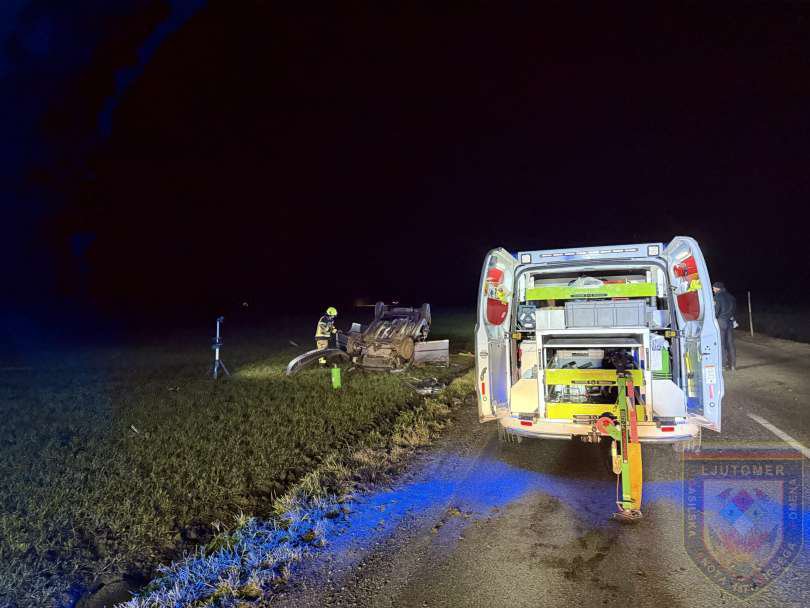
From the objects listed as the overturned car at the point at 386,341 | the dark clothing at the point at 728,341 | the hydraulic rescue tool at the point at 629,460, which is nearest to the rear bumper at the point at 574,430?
the hydraulic rescue tool at the point at 629,460

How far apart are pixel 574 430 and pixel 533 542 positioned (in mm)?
1634

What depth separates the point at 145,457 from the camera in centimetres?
652

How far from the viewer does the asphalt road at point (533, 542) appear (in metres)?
3.35

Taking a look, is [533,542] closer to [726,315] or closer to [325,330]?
[325,330]

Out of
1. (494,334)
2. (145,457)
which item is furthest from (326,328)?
(494,334)

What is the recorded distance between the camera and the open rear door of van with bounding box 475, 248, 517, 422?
5.99 metres

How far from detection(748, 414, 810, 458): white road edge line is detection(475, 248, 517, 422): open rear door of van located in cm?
320

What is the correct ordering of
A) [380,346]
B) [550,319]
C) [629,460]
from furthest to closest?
[380,346]
[550,319]
[629,460]

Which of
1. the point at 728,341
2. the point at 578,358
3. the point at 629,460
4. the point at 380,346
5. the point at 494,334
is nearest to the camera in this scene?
the point at 629,460

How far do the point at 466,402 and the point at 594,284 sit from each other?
369 centimetres

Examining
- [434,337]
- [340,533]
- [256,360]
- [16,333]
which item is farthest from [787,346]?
[16,333]

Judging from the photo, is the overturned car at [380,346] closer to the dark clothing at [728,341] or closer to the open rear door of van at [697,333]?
the dark clothing at [728,341]

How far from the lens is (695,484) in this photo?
5.04m

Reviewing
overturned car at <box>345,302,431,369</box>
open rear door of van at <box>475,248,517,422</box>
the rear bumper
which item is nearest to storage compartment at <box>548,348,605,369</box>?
open rear door of van at <box>475,248,517,422</box>
